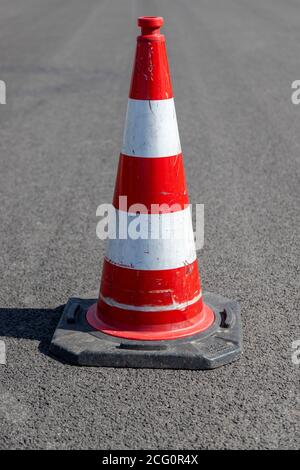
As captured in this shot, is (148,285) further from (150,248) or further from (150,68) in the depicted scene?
(150,68)

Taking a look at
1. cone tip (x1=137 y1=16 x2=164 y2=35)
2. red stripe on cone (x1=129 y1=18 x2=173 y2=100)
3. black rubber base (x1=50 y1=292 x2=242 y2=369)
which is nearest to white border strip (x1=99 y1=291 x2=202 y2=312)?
black rubber base (x1=50 y1=292 x2=242 y2=369)

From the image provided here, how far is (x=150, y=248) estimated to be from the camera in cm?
393

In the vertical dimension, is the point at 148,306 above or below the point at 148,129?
below

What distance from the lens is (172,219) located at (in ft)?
12.9

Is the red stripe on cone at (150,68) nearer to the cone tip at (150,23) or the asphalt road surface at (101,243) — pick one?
the cone tip at (150,23)

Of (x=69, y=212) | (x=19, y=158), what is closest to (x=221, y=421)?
(x=69, y=212)

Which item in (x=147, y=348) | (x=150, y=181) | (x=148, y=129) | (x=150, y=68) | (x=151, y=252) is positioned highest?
(x=150, y=68)

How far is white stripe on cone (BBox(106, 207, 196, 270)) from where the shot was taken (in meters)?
3.91

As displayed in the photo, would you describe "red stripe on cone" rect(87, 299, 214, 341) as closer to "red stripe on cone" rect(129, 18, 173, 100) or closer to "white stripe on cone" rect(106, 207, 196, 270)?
"white stripe on cone" rect(106, 207, 196, 270)

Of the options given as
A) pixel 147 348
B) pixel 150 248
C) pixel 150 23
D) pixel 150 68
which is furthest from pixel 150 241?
pixel 150 23

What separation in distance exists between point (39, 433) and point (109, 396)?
0.38 meters

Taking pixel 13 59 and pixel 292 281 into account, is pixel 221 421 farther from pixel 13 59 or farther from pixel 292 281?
pixel 13 59

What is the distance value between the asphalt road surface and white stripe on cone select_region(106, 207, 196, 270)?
0.50m

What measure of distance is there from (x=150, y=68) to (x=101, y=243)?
5.70 feet
